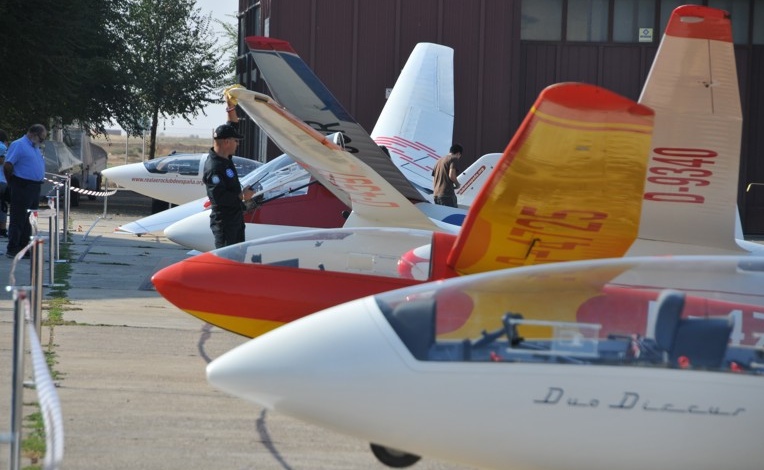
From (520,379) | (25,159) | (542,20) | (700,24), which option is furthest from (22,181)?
(542,20)

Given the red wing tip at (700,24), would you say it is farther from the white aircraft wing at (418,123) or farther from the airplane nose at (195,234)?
the white aircraft wing at (418,123)

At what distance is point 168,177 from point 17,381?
58.6ft

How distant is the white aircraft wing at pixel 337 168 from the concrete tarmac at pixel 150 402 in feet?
5.47

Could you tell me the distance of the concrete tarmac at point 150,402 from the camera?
633 centimetres

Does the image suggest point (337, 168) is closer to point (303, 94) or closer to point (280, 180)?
point (303, 94)

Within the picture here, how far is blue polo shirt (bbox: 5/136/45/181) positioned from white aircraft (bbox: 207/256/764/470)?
1086cm

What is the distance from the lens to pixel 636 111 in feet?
21.3

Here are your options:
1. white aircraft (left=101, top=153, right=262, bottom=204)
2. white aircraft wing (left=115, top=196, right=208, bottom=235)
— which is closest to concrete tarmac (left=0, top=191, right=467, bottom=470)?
white aircraft wing (left=115, top=196, right=208, bottom=235)

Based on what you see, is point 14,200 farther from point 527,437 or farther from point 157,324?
point 527,437

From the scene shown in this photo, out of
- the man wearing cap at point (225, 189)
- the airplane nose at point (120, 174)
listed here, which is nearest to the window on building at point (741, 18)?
the airplane nose at point (120, 174)

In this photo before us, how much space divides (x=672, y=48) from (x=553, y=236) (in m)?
1.45

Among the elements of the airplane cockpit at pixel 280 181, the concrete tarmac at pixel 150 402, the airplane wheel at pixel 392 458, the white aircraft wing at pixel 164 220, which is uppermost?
the airplane cockpit at pixel 280 181

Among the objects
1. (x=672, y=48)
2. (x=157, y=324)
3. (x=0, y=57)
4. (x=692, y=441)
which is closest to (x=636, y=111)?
(x=672, y=48)

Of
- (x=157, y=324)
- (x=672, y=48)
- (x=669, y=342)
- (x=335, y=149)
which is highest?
(x=672, y=48)
